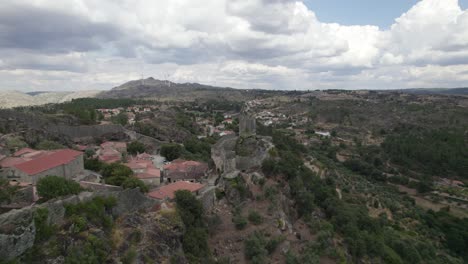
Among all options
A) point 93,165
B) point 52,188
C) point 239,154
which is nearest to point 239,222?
point 239,154

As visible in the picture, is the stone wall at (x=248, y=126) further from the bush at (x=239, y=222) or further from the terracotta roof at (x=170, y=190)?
the bush at (x=239, y=222)

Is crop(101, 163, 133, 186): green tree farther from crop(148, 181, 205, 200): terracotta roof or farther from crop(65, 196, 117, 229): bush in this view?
crop(65, 196, 117, 229): bush

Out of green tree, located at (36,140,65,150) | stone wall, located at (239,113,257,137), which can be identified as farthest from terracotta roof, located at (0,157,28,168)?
stone wall, located at (239,113,257,137)

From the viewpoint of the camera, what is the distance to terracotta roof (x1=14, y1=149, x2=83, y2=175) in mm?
21797

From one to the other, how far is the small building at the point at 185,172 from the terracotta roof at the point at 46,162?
777cm

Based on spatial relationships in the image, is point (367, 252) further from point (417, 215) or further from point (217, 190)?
point (417, 215)

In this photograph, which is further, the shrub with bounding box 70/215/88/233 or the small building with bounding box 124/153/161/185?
the small building with bounding box 124/153/161/185

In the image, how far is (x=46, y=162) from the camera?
23.2 m

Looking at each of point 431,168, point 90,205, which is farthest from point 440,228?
point 90,205

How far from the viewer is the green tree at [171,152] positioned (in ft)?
137

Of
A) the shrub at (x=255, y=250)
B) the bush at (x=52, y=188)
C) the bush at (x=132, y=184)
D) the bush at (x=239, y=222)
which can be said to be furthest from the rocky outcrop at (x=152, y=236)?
→ the bush at (x=239, y=222)

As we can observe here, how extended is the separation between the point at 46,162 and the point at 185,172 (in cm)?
1106

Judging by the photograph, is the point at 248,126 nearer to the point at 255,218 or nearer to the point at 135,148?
the point at 135,148

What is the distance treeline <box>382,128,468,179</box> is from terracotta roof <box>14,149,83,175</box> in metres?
72.6
